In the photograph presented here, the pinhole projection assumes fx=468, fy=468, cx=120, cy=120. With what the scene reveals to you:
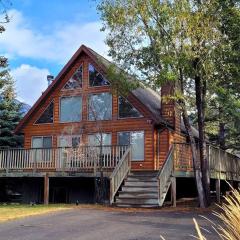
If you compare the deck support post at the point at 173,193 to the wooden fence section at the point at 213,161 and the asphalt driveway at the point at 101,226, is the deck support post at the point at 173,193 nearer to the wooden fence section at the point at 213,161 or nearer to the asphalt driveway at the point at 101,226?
the wooden fence section at the point at 213,161

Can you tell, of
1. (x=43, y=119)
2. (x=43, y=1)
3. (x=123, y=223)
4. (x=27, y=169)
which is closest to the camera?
(x=43, y=1)

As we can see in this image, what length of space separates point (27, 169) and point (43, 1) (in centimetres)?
1686

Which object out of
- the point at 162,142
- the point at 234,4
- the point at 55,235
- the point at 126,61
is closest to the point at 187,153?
the point at 162,142

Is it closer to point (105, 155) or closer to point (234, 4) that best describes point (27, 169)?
point (105, 155)

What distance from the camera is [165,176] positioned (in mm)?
17656

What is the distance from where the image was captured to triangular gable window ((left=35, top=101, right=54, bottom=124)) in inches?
1008

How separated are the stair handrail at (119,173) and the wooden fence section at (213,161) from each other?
78.5 inches

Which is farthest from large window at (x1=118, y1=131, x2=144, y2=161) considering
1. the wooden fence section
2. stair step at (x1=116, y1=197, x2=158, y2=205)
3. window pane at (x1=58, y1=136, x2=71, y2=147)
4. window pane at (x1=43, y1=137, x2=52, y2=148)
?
stair step at (x1=116, y1=197, x2=158, y2=205)

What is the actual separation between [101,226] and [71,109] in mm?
14333

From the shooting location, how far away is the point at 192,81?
1897cm

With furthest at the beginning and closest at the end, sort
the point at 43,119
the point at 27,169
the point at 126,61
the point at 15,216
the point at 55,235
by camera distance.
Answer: the point at 43,119 → the point at 27,169 → the point at 126,61 → the point at 15,216 → the point at 55,235

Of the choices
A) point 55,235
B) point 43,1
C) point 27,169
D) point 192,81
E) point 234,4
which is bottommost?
point 55,235

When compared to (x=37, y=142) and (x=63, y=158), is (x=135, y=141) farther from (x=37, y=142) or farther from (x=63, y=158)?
(x=37, y=142)

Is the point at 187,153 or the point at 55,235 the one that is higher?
the point at 187,153
